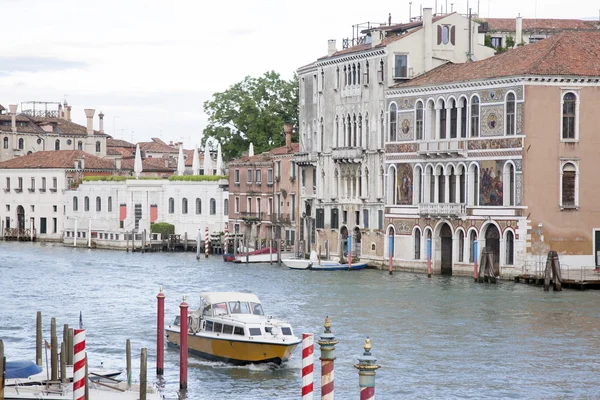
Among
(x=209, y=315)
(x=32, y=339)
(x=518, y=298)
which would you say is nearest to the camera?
(x=209, y=315)

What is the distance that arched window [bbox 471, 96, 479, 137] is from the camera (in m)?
48.3

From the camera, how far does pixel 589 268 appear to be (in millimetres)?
46594

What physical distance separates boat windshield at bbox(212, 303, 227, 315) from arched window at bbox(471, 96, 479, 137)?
68.6 feet

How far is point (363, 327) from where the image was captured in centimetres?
3462

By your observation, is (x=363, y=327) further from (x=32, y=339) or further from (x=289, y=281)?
(x=289, y=281)

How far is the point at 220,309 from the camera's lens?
29.4m

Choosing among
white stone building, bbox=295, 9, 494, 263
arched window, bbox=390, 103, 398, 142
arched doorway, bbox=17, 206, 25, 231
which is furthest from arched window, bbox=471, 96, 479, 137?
arched doorway, bbox=17, 206, 25, 231

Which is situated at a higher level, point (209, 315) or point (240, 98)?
point (240, 98)

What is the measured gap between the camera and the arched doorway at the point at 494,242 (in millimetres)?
47562

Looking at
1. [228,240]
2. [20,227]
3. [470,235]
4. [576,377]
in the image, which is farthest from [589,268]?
[20,227]

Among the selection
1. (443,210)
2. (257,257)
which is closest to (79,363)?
(443,210)

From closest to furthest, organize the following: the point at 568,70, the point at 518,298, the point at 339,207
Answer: the point at 518,298 → the point at 568,70 → the point at 339,207

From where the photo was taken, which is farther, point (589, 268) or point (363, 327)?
point (589, 268)

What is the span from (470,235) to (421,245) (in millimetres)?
3023
